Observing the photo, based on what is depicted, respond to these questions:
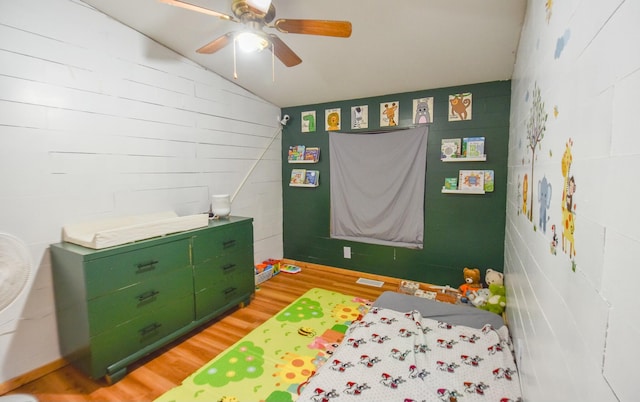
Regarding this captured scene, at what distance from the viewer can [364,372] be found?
5.26ft

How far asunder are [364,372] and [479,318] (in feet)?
3.65

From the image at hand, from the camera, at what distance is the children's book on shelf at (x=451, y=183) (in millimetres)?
2926

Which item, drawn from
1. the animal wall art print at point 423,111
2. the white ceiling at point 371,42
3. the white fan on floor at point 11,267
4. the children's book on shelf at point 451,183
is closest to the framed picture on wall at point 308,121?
the white ceiling at point 371,42

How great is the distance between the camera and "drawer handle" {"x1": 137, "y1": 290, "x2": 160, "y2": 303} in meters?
1.91

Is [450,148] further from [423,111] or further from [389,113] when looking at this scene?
[389,113]

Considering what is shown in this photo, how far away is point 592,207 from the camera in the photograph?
1.87 feet

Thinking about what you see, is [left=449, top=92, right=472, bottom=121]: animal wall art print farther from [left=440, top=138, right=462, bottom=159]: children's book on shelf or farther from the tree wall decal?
the tree wall decal

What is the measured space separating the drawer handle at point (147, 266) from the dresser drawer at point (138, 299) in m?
0.08

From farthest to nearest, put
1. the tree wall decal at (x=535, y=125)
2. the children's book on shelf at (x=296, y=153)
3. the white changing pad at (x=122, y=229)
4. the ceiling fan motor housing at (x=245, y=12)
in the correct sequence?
the children's book on shelf at (x=296, y=153), the white changing pad at (x=122, y=229), the ceiling fan motor housing at (x=245, y=12), the tree wall decal at (x=535, y=125)

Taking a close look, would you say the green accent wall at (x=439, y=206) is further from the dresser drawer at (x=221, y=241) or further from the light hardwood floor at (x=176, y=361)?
the dresser drawer at (x=221, y=241)

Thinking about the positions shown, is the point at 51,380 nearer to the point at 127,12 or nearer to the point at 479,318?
the point at 127,12

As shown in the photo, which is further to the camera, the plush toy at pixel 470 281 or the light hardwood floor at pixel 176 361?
the plush toy at pixel 470 281

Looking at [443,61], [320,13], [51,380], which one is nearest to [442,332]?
[443,61]

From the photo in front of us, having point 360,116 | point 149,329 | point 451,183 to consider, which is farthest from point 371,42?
point 149,329
